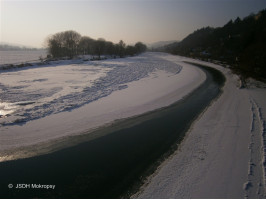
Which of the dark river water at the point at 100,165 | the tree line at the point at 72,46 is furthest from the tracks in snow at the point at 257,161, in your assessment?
the tree line at the point at 72,46

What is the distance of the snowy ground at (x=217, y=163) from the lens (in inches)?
217

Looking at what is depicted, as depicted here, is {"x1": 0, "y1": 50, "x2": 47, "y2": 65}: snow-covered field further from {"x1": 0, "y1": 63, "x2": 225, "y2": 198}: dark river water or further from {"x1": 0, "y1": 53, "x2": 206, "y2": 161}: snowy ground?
{"x1": 0, "y1": 63, "x2": 225, "y2": 198}: dark river water

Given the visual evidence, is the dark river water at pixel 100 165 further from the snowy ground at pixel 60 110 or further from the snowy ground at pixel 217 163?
the snowy ground at pixel 60 110

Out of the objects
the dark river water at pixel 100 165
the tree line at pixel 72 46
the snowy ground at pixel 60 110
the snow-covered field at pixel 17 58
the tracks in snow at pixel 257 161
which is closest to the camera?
the tracks in snow at pixel 257 161

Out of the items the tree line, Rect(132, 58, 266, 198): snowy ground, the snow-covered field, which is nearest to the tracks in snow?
Rect(132, 58, 266, 198): snowy ground

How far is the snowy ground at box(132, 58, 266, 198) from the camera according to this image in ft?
18.1

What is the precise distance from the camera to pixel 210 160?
698 cm

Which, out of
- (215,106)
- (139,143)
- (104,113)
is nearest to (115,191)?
(139,143)

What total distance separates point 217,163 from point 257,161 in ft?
5.33

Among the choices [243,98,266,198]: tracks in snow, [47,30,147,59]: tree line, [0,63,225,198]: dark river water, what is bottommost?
[0,63,225,198]: dark river water

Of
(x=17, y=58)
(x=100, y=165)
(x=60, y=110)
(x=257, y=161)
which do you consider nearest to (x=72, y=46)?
(x=17, y=58)

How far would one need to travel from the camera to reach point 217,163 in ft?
22.3

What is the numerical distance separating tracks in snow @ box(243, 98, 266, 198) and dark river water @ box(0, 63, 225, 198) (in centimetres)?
306

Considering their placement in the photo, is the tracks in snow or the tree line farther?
the tree line
